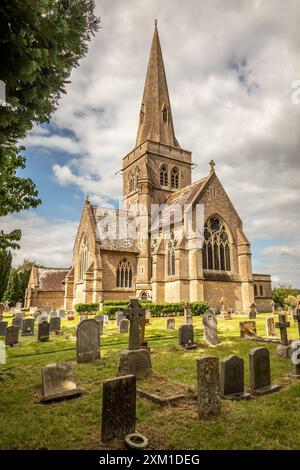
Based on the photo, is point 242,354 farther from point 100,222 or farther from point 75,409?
point 100,222

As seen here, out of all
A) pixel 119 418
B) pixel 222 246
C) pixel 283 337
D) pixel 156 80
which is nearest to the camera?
pixel 119 418

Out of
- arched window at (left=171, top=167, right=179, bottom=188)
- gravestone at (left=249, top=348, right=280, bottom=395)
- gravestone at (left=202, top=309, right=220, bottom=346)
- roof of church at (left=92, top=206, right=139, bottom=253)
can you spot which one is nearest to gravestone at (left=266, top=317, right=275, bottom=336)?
gravestone at (left=202, top=309, right=220, bottom=346)

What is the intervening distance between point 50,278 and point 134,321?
35942 millimetres

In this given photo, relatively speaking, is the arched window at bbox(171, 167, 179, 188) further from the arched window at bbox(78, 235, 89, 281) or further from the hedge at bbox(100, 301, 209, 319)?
the hedge at bbox(100, 301, 209, 319)

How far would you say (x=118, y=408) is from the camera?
4.36 meters

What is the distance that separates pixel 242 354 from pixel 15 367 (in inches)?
278

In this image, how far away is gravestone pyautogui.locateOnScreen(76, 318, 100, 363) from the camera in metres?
9.05

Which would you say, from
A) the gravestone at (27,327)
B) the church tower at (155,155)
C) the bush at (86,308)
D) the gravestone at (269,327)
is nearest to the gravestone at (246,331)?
the gravestone at (269,327)

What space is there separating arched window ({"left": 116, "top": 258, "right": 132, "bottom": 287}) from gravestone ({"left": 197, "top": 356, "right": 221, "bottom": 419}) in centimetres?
2456

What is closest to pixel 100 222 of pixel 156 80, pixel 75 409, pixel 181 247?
pixel 181 247

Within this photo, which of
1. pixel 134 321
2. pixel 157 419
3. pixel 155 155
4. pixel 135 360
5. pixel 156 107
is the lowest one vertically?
pixel 157 419

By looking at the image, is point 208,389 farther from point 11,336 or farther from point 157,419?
point 11,336

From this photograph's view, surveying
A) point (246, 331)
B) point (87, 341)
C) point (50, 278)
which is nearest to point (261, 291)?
point (246, 331)
